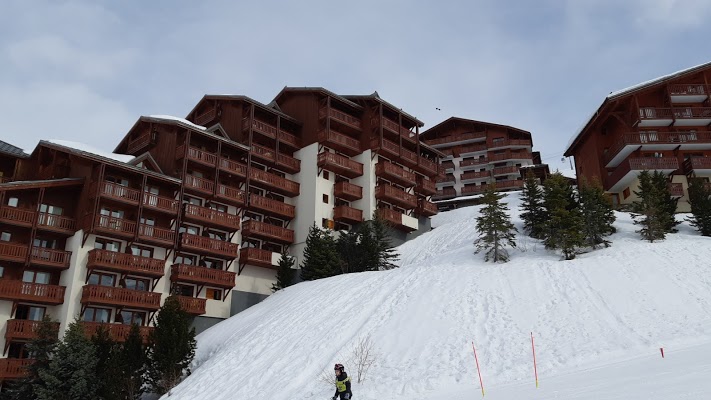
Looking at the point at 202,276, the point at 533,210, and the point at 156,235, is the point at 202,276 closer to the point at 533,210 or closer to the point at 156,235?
the point at 156,235

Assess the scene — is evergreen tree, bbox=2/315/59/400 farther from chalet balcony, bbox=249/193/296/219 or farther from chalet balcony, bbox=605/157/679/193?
chalet balcony, bbox=605/157/679/193

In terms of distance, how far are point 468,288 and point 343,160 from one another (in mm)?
21462

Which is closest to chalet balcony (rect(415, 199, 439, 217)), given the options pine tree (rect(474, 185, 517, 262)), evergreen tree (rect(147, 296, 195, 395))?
pine tree (rect(474, 185, 517, 262))

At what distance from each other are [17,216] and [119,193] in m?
5.31

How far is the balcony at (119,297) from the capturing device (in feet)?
102

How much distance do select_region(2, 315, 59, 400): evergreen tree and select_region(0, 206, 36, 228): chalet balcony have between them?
6.67 metres

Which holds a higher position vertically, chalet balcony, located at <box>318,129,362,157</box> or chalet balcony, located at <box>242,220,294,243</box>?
chalet balcony, located at <box>318,129,362,157</box>

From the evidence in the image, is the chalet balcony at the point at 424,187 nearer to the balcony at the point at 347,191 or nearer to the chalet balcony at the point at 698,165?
the balcony at the point at 347,191

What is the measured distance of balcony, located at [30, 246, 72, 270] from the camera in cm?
3057

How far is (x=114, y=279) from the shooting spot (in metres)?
33.2

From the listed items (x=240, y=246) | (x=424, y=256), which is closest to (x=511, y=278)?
(x=424, y=256)

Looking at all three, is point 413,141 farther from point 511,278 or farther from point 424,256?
point 511,278

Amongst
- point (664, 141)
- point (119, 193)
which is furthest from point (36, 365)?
point (664, 141)

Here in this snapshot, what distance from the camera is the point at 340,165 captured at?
45.1 meters
